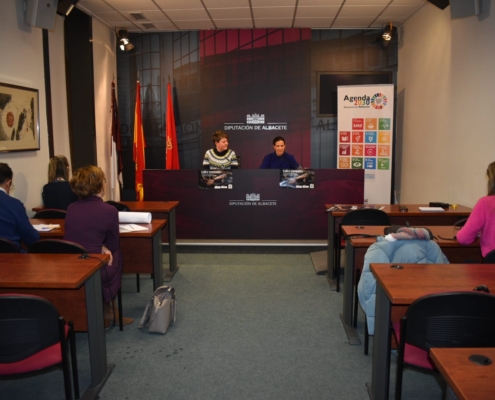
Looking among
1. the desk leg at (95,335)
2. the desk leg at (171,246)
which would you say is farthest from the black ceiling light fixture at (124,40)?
the desk leg at (95,335)

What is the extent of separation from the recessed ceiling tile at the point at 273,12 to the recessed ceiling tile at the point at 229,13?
136 mm

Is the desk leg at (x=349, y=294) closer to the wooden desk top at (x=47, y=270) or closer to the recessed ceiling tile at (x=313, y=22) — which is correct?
the wooden desk top at (x=47, y=270)

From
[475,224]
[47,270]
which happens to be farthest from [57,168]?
[475,224]

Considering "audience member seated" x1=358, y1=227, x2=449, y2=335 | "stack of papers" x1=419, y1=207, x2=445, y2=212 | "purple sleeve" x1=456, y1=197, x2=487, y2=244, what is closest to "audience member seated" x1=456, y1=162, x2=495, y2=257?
"purple sleeve" x1=456, y1=197, x2=487, y2=244

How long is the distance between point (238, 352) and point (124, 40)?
593 cm

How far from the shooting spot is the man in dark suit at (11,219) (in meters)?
3.33

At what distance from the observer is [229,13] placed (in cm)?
699

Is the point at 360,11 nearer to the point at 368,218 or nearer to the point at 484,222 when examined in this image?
the point at 368,218

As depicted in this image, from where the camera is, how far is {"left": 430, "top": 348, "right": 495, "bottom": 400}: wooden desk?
4.38 feet

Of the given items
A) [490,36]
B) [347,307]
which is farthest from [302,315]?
[490,36]

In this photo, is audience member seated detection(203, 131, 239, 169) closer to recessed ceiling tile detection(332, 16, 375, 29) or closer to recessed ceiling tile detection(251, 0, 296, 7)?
recessed ceiling tile detection(251, 0, 296, 7)

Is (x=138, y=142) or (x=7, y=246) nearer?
(x=7, y=246)

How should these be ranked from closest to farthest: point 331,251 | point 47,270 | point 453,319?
point 453,319, point 47,270, point 331,251

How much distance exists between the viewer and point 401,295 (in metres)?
2.19
